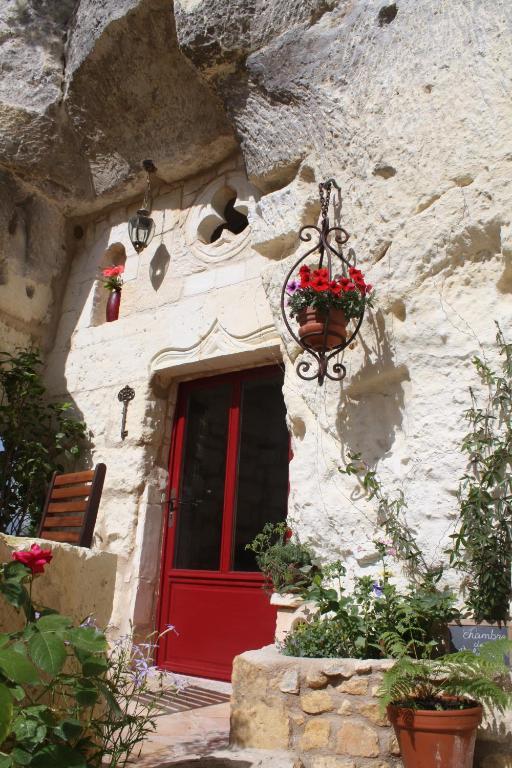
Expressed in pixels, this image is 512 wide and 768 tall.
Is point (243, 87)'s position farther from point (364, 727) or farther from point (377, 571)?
point (364, 727)

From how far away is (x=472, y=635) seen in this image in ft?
8.90

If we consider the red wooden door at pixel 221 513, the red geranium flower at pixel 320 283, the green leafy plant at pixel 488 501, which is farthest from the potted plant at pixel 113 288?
the green leafy plant at pixel 488 501

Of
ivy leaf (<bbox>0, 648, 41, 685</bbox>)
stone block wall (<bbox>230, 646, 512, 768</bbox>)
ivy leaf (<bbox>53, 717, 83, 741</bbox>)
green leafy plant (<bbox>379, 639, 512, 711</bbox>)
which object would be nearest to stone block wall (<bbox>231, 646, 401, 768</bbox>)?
stone block wall (<bbox>230, 646, 512, 768</bbox>)

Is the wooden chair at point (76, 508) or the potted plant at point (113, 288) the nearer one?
the wooden chair at point (76, 508)

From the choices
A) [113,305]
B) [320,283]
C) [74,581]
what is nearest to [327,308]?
[320,283]

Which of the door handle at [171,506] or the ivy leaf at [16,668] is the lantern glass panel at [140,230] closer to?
the door handle at [171,506]

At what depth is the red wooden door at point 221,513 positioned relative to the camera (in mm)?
4246

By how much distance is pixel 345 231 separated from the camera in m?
3.65

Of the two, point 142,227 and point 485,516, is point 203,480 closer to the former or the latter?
point 142,227

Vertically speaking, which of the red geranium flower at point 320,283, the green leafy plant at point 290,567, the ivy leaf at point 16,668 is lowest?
the ivy leaf at point 16,668

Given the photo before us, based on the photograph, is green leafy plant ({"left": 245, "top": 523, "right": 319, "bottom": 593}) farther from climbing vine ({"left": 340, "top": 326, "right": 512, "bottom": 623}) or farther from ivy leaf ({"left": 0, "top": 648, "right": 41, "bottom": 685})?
ivy leaf ({"left": 0, "top": 648, "right": 41, "bottom": 685})

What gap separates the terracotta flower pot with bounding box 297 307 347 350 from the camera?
11.0ft

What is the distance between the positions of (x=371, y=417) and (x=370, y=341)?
414 millimetres

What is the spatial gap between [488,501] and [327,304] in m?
1.24
